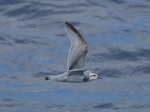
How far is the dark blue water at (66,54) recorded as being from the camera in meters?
18.6

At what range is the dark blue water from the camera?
18609 millimetres

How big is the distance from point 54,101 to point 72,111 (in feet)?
2.21

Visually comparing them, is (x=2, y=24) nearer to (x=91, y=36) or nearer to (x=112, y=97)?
(x=91, y=36)

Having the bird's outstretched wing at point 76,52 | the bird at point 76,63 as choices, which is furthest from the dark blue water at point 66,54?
the bird's outstretched wing at point 76,52

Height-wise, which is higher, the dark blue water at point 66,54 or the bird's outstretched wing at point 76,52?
the bird's outstretched wing at point 76,52

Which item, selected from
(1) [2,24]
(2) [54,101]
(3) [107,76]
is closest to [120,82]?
(3) [107,76]

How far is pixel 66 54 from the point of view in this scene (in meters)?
20.4

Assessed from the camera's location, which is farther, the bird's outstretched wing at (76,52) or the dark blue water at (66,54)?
the dark blue water at (66,54)

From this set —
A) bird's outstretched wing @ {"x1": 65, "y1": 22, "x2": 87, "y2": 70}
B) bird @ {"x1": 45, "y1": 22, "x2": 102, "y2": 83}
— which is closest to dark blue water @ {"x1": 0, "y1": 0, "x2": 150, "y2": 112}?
bird @ {"x1": 45, "y1": 22, "x2": 102, "y2": 83}

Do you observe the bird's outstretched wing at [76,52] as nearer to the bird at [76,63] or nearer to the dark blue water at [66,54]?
the bird at [76,63]

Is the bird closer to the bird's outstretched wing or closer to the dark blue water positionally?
the bird's outstretched wing

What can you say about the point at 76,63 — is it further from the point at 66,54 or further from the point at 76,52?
the point at 66,54

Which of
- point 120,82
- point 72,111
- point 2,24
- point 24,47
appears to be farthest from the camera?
point 2,24

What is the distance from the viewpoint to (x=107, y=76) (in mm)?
19469
